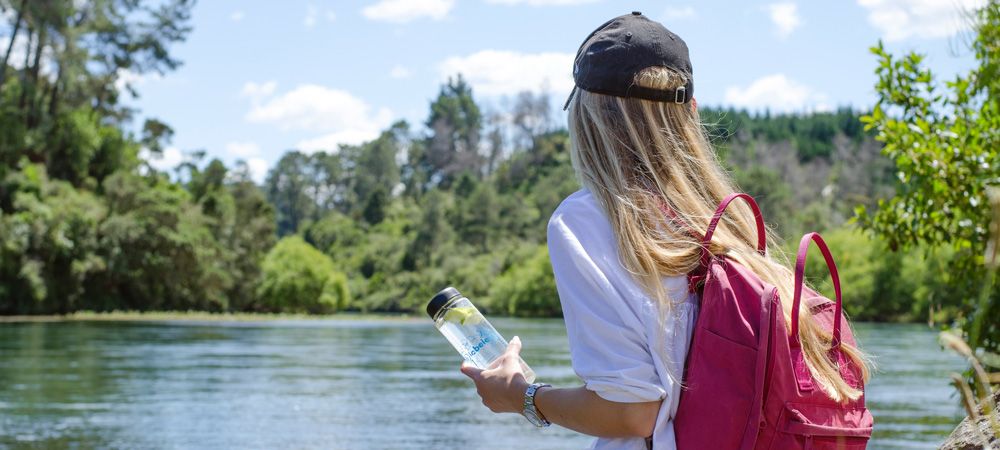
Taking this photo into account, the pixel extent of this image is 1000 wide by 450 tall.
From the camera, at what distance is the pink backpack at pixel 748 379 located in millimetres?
1681

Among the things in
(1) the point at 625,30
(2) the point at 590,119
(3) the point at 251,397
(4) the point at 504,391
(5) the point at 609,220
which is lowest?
(3) the point at 251,397

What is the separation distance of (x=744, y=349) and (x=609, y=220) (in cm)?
29

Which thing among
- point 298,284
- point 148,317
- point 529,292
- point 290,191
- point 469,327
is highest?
point 290,191

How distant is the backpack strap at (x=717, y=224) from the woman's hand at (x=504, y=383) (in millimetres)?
358

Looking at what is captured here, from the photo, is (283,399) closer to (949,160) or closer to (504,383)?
(949,160)

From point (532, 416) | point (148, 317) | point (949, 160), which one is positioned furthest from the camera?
point (148, 317)

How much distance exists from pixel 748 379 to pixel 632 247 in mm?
256

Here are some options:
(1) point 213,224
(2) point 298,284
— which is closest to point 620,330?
(1) point 213,224

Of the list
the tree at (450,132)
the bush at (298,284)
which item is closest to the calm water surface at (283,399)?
the bush at (298,284)

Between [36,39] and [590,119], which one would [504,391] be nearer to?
[590,119]

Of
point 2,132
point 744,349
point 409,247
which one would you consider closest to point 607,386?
point 744,349

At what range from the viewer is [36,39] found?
4616 centimetres

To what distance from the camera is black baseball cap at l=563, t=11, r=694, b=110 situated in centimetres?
194

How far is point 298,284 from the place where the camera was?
204ft
